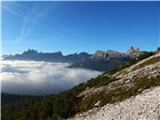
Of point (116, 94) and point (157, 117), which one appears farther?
point (116, 94)

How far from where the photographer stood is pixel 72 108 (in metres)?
59.3

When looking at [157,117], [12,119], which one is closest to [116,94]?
[157,117]

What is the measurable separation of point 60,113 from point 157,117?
26.9m

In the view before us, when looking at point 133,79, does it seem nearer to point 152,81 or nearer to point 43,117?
point 152,81

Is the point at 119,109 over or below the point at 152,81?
below

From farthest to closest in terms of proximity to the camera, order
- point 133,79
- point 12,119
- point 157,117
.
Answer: point 12,119
point 133,79
point 157,117

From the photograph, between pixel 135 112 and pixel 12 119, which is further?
pixel 12 119

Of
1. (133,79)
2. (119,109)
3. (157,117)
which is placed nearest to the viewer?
(157,117)

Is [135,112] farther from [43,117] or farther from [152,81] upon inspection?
[43,117]

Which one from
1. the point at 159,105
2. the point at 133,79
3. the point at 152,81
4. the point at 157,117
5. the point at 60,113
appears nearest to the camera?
the point at 157,117

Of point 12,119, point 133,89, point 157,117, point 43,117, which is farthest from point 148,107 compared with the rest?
point 12,119

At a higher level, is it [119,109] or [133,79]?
[133,79]

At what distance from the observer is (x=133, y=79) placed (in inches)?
2489

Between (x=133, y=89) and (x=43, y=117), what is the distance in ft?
54.6
